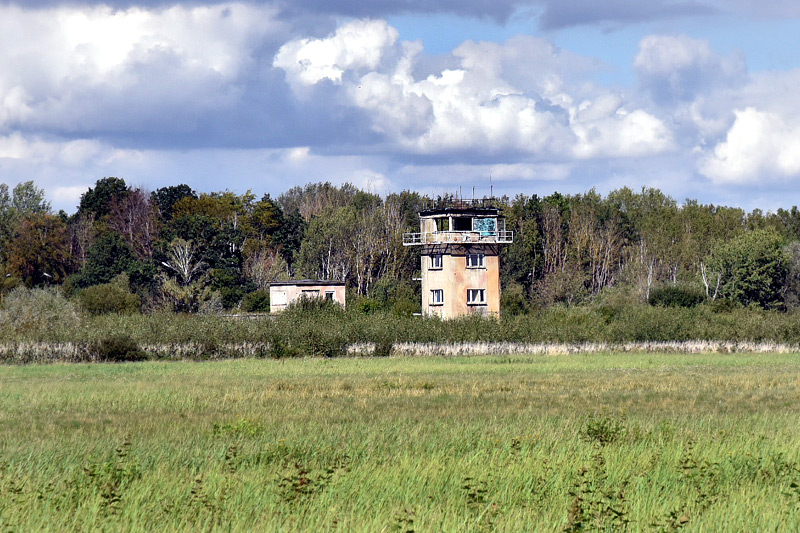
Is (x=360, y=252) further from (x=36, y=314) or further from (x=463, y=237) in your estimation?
(x=36, y=314)

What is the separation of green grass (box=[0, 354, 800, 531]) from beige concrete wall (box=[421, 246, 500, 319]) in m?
46.4

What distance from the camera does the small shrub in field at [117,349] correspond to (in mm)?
57500

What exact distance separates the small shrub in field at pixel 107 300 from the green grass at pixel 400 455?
4548cm

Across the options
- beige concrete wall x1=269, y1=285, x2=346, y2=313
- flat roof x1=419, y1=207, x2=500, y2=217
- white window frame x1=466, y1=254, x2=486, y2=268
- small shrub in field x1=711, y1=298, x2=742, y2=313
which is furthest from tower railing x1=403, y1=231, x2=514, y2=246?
small shrub in field x1=711, y1=298, x2=742, y2=313

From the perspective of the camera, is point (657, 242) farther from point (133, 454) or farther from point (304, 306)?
point (133, 454)

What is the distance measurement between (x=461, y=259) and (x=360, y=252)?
28.7m

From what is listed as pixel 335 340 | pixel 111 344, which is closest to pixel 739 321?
pixel 335 340

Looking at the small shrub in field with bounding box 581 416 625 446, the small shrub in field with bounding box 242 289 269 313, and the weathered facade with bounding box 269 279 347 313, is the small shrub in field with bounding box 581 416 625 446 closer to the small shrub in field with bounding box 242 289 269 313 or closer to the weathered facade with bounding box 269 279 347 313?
the weathered facade with bounding box 269 279 347 313

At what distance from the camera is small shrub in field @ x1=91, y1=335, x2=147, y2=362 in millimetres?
57500

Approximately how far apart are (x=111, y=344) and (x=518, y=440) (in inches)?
1575

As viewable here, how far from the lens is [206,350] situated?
6053cm

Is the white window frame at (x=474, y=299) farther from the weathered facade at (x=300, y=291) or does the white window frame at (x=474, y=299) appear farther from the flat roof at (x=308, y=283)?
the flat roof at (x=308, y=283)

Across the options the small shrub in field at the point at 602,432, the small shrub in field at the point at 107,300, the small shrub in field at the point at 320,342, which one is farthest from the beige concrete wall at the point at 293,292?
the small shrub in field at the point at 602,432

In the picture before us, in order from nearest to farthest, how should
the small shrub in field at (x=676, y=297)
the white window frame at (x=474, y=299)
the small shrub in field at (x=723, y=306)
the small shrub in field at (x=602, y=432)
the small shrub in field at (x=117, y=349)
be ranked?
the small shrub in field at (x=602, y=432) → the small shrub in field at (x=117, y=349) → the white window frame at (x=474, y=299) → the small shrub in field at (x=723, y=306) → the small shrub in field at (x=676, y=297)
